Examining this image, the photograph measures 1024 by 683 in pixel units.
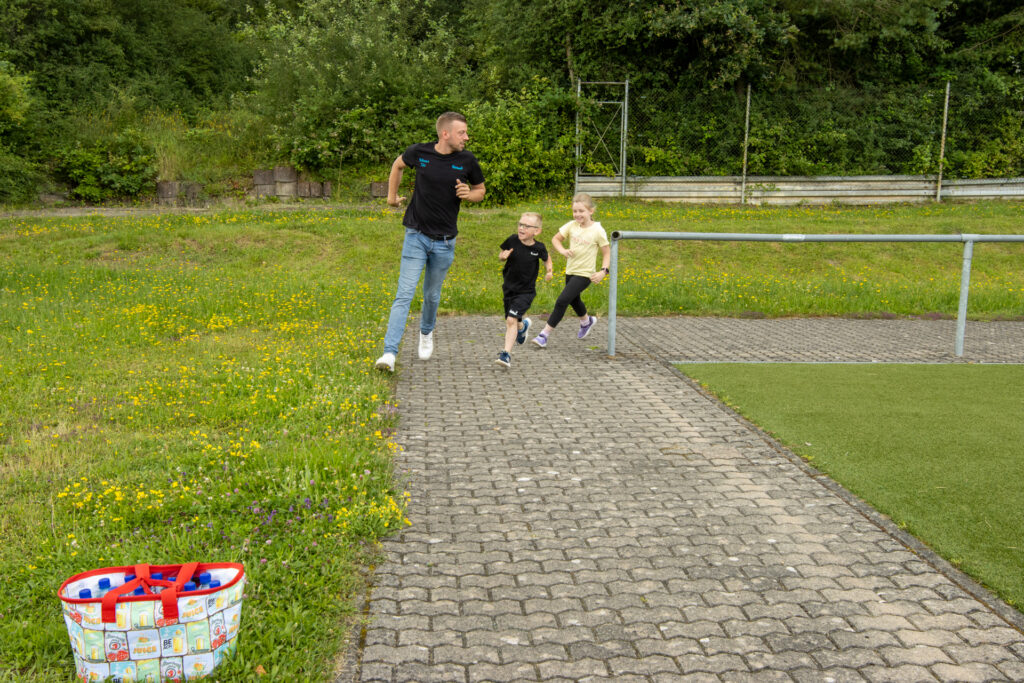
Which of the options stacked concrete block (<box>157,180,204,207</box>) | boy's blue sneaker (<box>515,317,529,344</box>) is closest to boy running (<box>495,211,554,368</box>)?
boy's blue sneaker (<box>515,317,529,344</box>)

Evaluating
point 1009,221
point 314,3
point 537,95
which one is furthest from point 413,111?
point 1009,221

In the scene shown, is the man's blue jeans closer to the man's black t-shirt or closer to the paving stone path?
the man's black t-shirt

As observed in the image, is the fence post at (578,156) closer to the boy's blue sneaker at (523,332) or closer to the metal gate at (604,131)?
the metal gate at (604,131)

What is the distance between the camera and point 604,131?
924 inches

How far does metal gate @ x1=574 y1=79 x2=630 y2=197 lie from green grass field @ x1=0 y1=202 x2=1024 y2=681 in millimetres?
3495

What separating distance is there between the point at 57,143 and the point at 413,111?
8735 mm

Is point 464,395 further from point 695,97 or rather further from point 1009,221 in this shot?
point 695,97

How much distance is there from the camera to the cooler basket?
2.94 meters

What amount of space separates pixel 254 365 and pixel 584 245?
11.5 feet

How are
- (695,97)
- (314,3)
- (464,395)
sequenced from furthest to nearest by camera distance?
1. (314,3)
2. (695,97)
3. (464,395)

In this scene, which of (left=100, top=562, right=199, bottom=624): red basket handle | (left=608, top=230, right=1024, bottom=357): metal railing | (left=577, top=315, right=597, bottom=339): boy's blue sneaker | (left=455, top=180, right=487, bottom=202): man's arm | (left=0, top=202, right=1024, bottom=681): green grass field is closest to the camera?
(left=100, top=562, right=199, bottom=624): red basket handle

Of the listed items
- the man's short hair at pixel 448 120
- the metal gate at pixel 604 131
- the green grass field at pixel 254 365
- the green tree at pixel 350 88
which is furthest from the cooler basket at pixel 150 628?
the metal gate at pixel 604 131

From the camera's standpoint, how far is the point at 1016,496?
16.4 feet

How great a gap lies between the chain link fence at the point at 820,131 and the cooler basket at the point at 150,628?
21.3 meters
